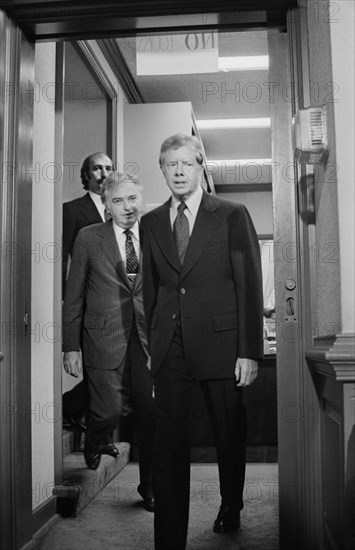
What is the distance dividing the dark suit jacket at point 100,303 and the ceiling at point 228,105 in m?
0.51

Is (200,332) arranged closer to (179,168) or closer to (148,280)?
(148,280)

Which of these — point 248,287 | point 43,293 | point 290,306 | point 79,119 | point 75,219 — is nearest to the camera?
point 290,306

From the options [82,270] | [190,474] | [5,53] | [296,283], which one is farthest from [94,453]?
[5,53]

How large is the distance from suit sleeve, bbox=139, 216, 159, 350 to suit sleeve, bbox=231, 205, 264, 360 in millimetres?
308

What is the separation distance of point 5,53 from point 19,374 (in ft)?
3.85

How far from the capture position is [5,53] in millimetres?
2400

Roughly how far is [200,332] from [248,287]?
24 centimetres

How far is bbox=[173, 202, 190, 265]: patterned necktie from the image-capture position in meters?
2.45

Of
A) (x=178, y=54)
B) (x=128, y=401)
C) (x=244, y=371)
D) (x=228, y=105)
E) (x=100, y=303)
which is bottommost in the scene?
(x=128, y=401)

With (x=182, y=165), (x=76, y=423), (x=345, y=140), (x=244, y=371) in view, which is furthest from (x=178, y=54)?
(x=76, y=423)

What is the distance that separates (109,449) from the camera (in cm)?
270

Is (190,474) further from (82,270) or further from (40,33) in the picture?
(40,33)

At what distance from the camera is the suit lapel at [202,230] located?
2.42 m

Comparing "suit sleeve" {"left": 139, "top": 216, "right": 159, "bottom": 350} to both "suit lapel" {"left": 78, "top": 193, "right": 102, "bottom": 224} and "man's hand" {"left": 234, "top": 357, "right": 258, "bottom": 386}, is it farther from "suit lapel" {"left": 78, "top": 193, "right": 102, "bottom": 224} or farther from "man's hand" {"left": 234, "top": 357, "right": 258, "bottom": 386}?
"man's hand" {"left": 234, "top": 357, "right": 258, "bottom": 386}
